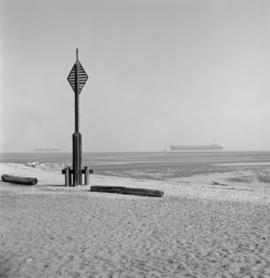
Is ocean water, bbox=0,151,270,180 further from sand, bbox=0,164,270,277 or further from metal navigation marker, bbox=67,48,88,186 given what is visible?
sand, bbox=0,164,270,277

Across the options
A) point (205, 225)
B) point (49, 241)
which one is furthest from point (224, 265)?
point (49, 241)

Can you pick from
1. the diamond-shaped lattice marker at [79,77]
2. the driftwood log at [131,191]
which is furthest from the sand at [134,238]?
the diamond-shaped lattice marker at [79,77]

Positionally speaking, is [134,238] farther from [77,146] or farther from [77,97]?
[77,97]

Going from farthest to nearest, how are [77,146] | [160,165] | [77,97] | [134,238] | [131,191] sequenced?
[160,165]
[77,97]
[77,146]
[131,191]
[134,238]

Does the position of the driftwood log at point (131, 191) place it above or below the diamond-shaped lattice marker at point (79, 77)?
below


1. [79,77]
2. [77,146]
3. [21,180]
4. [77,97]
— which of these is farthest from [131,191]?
[21,180]

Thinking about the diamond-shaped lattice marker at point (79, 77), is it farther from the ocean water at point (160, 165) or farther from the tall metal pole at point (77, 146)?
the ocean water at point (160, 165)

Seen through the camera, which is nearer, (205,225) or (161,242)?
(161,242)

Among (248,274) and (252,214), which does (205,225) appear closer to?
(252,214)

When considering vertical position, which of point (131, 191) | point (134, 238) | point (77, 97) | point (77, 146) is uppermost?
point (77, 97)

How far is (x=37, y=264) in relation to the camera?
5289mm

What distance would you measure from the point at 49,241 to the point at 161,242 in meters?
2.13

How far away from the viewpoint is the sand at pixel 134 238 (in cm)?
505

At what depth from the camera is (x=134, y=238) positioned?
6758 mm
